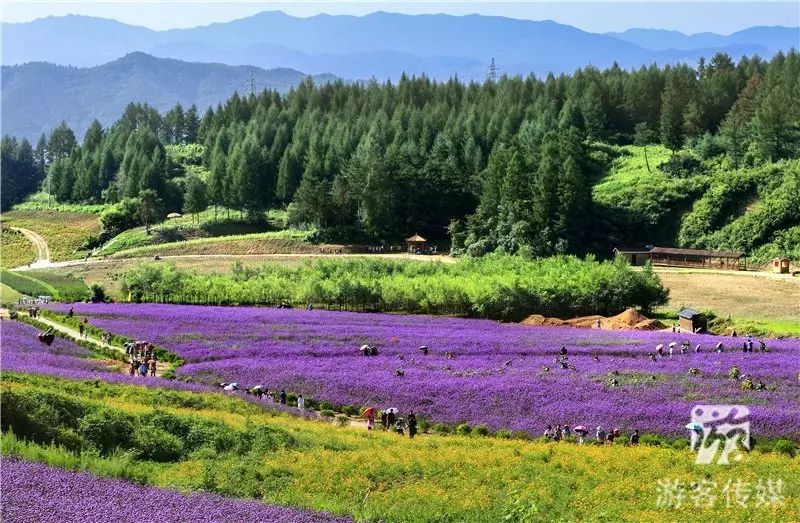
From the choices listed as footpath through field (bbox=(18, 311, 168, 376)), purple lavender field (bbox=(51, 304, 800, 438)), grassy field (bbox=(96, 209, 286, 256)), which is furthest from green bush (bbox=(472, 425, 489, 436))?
grassy field (bbox=(96, 209, 286, 256))

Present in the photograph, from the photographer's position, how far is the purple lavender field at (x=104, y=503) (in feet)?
46.6

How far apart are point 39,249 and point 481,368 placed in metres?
91.7

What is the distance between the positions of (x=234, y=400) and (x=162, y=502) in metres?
17.9

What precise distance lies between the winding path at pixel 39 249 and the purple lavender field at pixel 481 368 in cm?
5108

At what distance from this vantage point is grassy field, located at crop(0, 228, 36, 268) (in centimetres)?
10675

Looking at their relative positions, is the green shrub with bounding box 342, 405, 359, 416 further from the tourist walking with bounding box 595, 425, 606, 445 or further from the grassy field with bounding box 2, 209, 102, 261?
the grassy field with bounding box 2, 209, 102, 261

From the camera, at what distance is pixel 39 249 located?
11319 cm

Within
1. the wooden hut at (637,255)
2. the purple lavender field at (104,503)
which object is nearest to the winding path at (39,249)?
the wooden hut at (637,255)

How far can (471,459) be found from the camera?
24047 millimetres

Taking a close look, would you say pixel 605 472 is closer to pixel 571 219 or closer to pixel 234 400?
pixel 234 400

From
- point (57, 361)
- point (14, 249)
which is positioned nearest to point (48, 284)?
point (14, 249)

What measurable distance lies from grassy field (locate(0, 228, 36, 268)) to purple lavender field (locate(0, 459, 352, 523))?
97.1 m

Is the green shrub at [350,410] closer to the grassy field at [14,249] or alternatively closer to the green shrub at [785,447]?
the green shrub at [785,447]

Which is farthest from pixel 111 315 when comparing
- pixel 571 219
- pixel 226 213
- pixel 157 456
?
pixel 226 213
